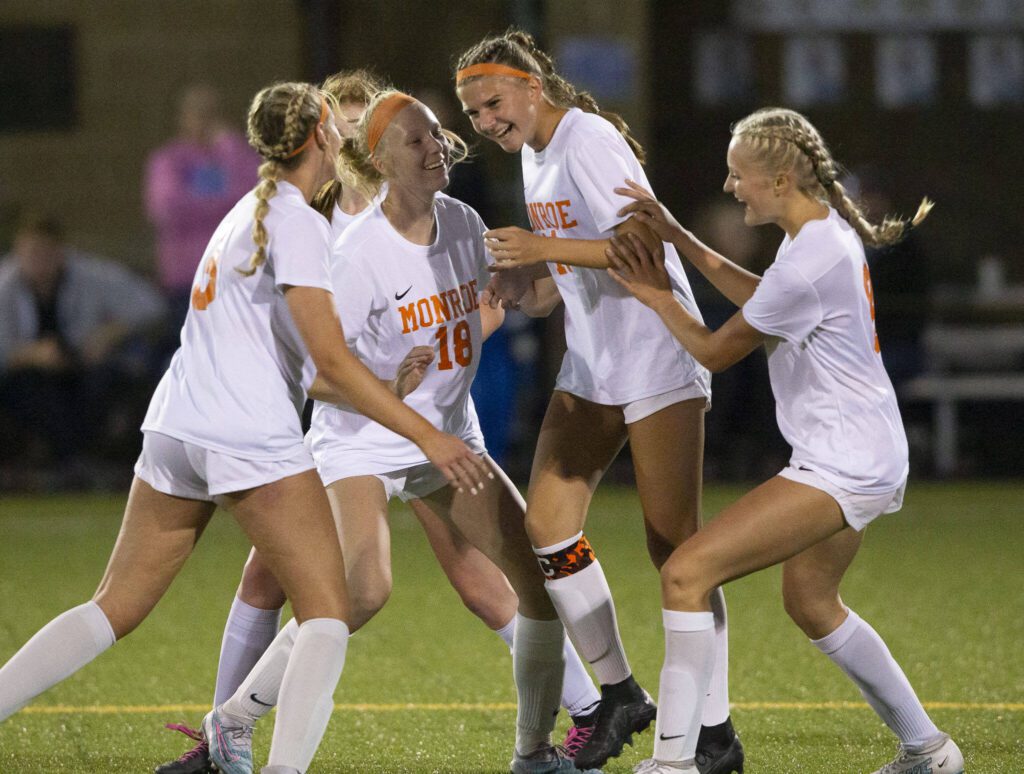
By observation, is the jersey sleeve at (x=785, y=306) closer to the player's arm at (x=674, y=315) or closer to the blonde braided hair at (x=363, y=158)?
the player's arm at (x=674, y=315)

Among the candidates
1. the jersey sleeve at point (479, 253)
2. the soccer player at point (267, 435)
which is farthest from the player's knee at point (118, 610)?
the jersey sleeve at point (479, 253)

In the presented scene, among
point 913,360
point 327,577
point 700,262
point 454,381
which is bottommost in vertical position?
point 913,360

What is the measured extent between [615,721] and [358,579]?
0.73 meters

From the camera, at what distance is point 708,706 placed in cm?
411

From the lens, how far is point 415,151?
13.7ft

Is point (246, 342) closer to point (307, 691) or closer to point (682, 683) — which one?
point (307, 691)

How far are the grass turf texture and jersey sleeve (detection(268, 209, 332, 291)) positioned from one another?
1366mm

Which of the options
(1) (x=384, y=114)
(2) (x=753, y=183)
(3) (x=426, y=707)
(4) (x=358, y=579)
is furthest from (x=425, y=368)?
(3) (x=426, y=707)

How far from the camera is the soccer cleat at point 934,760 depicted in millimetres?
3961

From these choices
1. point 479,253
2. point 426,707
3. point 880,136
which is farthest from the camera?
point 880,136

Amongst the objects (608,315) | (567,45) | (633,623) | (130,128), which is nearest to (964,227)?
(567,45)

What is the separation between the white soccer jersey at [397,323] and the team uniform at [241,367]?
1.65 ft

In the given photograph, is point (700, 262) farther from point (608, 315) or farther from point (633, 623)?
point (633, 623)

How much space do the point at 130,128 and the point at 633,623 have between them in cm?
887
